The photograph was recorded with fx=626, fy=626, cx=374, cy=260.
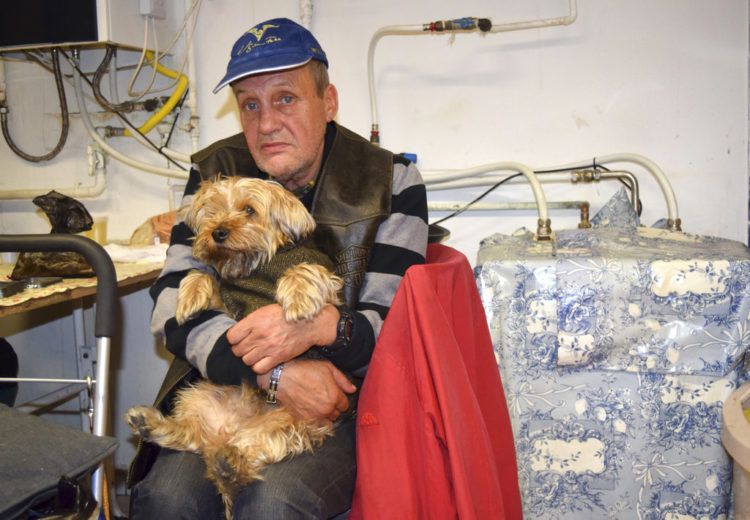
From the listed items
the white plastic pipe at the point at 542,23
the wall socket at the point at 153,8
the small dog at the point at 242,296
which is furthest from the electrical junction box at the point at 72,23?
A: the white plastic pipe at the point at 542,23

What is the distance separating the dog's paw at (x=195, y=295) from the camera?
1.43m

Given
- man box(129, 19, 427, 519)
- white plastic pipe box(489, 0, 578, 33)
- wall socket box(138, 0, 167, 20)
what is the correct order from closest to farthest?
man box(129, 19, 427, 519) < white plastic pipe box(489, 0, 578, 33) < wall socket box(138, 0, 167, 20)

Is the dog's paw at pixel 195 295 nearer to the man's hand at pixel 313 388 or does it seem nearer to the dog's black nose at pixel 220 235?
the dog's black nose at pixel 220 235

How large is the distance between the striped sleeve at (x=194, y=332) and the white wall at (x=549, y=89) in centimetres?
113

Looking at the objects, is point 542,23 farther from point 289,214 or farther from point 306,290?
point 306,290

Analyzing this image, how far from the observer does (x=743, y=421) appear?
1.52 metres

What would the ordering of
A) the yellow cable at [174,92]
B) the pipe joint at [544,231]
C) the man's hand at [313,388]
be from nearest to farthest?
the man's hand at [313,388] → the pipe joint at [544,231] → the yellow cable at [174,92]

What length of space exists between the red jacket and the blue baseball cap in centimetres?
62

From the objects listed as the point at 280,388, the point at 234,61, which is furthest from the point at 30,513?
the point at 234,61

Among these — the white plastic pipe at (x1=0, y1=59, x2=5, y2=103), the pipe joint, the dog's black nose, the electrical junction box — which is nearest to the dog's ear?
the dog's black nose

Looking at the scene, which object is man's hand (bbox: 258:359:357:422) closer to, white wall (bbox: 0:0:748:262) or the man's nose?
the man's nose

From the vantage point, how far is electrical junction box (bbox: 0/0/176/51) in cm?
228

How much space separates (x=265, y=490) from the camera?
4.09ft

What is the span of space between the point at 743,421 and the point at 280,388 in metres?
1.12
